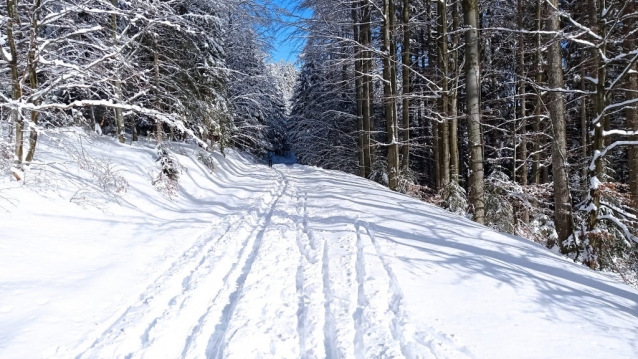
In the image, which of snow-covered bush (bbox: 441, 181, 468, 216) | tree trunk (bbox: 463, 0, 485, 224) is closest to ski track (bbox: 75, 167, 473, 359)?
tree trunk (bbox: 463, 0, 485, 224)

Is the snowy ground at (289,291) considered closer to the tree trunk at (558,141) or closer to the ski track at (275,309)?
the ski track at (275,309)

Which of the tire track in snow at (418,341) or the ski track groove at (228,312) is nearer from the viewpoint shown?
the tire track in snow at (418,341)

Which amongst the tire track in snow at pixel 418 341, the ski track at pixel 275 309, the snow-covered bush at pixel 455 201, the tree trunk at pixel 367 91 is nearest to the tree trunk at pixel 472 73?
the snow-covered bush at pixel 455 201

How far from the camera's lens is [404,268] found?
4.21 meters

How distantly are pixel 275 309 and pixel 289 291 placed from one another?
40cm

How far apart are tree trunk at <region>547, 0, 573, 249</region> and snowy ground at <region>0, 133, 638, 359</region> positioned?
1.61 meters

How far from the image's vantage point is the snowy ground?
278 centimetres

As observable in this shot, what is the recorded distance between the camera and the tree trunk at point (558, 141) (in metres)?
6.29

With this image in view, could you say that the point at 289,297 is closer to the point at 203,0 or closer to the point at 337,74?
the point at 337,74

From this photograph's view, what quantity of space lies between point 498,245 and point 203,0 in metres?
15.6

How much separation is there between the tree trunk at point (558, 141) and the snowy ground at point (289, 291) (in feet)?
5.28

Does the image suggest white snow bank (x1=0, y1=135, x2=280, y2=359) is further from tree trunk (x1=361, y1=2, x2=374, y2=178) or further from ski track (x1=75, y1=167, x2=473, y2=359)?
tree trunk (x1=361, y1=2, x2=374, y2=178)

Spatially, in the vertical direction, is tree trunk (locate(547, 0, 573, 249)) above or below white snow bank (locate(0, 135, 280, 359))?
above

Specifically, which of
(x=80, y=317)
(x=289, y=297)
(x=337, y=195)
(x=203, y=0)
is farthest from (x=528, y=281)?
(x=203, y=0)
